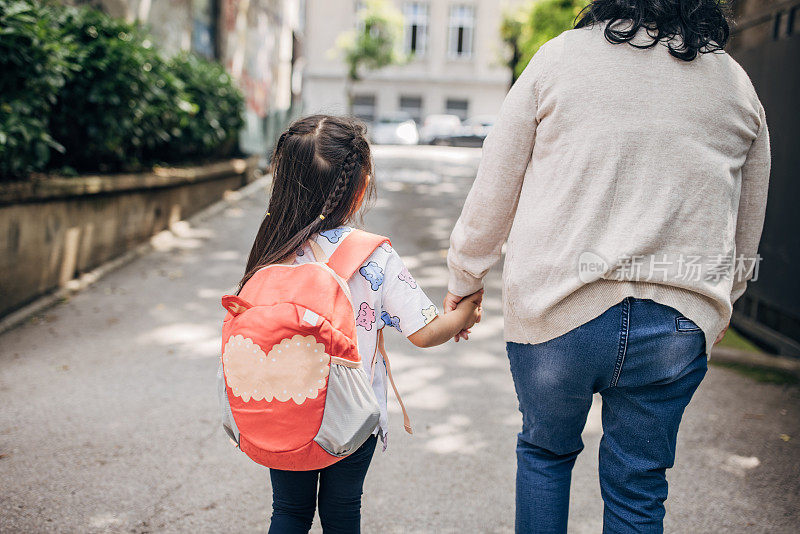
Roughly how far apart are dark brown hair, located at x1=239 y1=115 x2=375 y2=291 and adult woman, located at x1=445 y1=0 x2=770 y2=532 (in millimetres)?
390

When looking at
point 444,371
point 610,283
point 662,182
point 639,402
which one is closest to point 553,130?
point 662,182

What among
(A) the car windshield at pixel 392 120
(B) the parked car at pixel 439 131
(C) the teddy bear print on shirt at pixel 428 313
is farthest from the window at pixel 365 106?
(C) the teddy bear print on shirt at pixel 428 313

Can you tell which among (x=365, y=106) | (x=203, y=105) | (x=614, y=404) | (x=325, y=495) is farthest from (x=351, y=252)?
(x=365, y=106)

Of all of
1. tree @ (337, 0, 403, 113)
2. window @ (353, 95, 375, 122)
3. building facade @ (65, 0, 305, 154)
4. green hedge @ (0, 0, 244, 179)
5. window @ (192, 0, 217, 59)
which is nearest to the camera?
green hedge @ (0, 0, 244, 179)

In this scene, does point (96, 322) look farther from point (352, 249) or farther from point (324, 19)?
point (324, 19)

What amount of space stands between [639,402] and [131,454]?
2392mm

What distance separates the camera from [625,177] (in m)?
1.82

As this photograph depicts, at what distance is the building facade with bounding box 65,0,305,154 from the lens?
1043 centimetres

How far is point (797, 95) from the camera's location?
4.87 m

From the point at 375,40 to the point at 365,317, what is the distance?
32921 mm

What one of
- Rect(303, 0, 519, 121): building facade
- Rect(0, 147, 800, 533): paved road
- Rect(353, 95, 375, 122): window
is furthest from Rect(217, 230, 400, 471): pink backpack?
Rect(353, 95, 375, 122): window

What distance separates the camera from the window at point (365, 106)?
41.2 m

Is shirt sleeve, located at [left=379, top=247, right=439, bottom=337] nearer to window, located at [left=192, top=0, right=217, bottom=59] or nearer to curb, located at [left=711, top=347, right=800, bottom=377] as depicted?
curb, located at [left=711, top=347, right=800, bottom=377]

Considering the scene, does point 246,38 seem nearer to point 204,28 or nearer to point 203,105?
point 204,28
